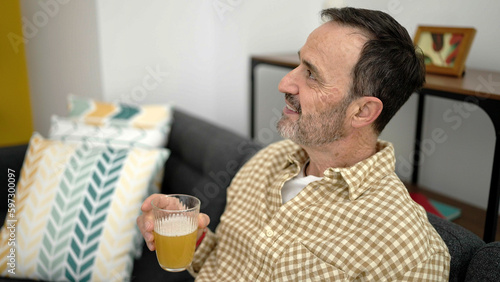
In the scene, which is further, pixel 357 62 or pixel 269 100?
pixel 269 100

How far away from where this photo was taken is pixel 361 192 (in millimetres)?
1027

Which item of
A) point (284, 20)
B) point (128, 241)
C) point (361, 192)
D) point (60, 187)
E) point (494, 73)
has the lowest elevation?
point (128, 241)

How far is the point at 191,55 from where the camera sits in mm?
2471

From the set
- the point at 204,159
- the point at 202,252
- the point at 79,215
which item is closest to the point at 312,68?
the point at 202,252

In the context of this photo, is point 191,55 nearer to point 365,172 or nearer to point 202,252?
point 202,252

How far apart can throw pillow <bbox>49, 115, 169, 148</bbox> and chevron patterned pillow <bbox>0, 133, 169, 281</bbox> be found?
0.16 metres

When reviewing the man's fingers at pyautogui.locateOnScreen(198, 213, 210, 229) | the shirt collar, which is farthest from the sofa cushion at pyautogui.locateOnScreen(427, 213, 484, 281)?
the man's fingers at pyautogui.locateOnScreen(198, 213, 210, 229)

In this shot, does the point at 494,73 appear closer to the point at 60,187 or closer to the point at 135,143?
the point at 135,143

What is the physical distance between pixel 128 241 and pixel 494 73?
1.35 metres

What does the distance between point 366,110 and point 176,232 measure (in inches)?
21.3

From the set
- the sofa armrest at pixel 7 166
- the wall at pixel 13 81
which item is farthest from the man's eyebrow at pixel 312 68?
the wall at pixel 13 81

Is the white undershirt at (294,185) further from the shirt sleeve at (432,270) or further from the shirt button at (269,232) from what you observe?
the shirt sleeve at (432,270)

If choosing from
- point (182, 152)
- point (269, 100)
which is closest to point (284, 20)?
point (269, 100)

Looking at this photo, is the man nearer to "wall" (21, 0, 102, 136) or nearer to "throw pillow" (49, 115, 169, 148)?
"throw pillow" (49, 115, 169, 148)
